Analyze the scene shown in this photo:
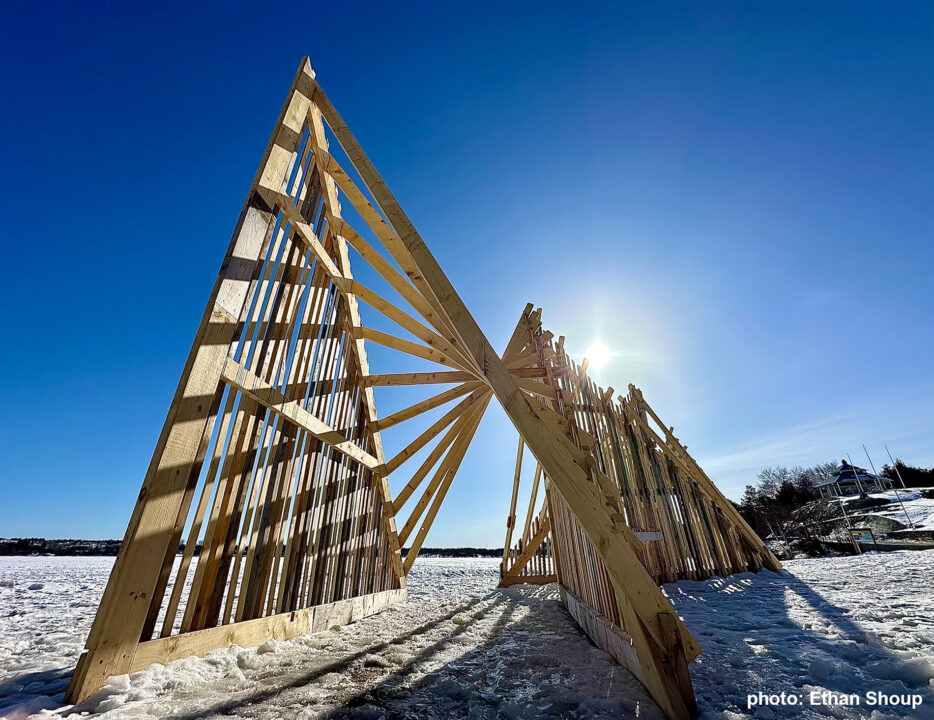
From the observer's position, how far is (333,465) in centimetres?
392

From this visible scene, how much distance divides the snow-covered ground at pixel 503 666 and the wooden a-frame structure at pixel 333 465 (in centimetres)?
22

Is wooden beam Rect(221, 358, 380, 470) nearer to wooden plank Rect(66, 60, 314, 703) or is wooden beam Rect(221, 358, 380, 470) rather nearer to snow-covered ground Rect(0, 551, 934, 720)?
wooden plank Rect(66, 60, 314, 703)

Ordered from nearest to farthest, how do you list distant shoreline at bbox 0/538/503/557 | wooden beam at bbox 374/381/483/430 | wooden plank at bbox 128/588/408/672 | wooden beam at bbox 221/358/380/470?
wooden plank at bbox 128/588/408/672, wooden beam at bbox 221/358/380/470, wooden beam at bbox 374/381/483/430, distant shoreline at bbox 0/538/503/557

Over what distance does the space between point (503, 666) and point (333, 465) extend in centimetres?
236

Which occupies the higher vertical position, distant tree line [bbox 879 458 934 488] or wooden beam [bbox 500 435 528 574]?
distant tree line [bbox 879 458 934 488]

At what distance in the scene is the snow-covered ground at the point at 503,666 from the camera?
64.1 inches

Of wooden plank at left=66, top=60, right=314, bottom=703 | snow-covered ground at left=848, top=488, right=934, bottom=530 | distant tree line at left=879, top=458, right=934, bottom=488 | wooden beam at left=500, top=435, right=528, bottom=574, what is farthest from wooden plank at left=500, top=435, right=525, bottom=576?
distant tree line at left=879, top=458, right=934, bottom=488

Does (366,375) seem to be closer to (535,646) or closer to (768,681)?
(535,646)

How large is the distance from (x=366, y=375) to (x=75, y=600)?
13.0ft

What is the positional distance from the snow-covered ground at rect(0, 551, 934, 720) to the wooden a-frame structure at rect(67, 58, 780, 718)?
0.22 m

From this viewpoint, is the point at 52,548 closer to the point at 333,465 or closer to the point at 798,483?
the point at 333,465

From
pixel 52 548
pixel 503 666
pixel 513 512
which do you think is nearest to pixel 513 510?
pixel 513 512

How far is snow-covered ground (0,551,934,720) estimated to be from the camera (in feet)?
5.34

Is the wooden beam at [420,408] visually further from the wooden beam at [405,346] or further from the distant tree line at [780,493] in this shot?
the distant tree line at [780,493]
